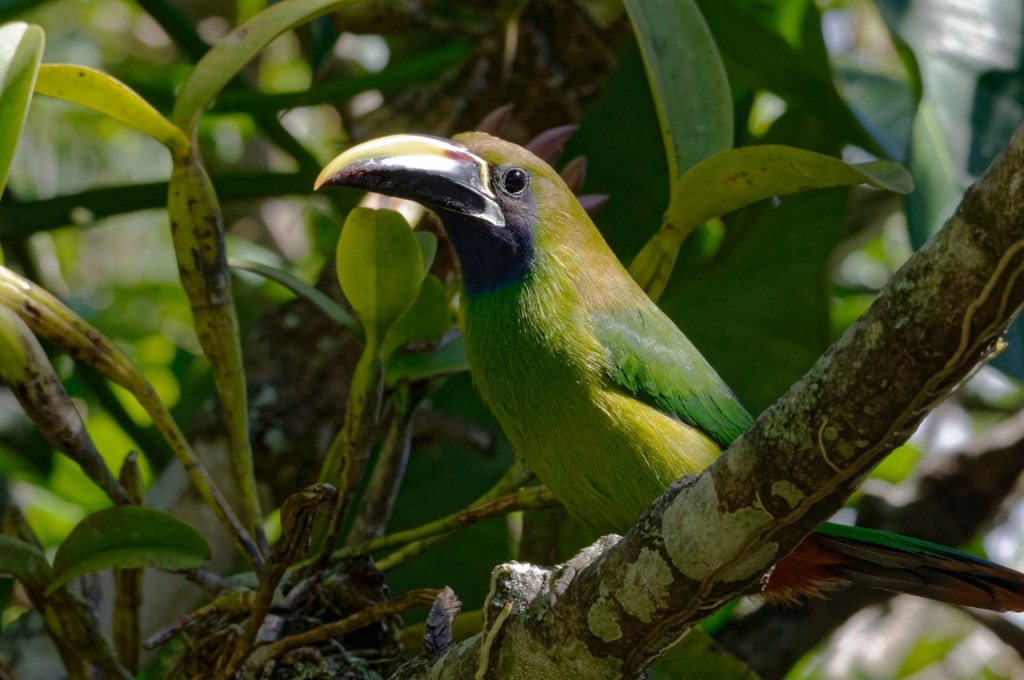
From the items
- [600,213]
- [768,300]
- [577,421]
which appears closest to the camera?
[577,421]

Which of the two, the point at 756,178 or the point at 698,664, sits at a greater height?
the point at 756,178

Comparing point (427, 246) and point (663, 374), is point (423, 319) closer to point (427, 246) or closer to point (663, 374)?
point (427, 246)

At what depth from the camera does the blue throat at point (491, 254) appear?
7.20 ft

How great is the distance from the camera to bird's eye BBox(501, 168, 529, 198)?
224cm

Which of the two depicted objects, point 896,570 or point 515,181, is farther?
point 515,181

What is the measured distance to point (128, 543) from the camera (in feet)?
6.07

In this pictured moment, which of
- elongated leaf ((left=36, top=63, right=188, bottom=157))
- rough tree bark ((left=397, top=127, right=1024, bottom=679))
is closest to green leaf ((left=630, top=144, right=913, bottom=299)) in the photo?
rough tree bark ((left=397, top=127, right=1024, bottom=679))

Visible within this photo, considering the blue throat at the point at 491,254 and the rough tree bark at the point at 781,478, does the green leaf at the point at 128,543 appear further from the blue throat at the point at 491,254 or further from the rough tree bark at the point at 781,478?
the blue throat at the point at 491,254

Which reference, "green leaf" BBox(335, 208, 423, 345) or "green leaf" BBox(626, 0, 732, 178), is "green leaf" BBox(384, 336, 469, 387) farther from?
"green leaf" BBox(626, 0, 732, 178)

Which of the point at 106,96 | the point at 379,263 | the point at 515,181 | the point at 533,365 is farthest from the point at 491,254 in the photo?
the point at 106,96

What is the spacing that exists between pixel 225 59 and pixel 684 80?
0.81 meters

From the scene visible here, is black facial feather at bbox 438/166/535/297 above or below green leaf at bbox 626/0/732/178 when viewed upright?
below

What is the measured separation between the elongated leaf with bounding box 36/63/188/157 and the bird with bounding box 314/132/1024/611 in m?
0.26

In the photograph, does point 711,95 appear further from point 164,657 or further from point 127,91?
point 164,657
